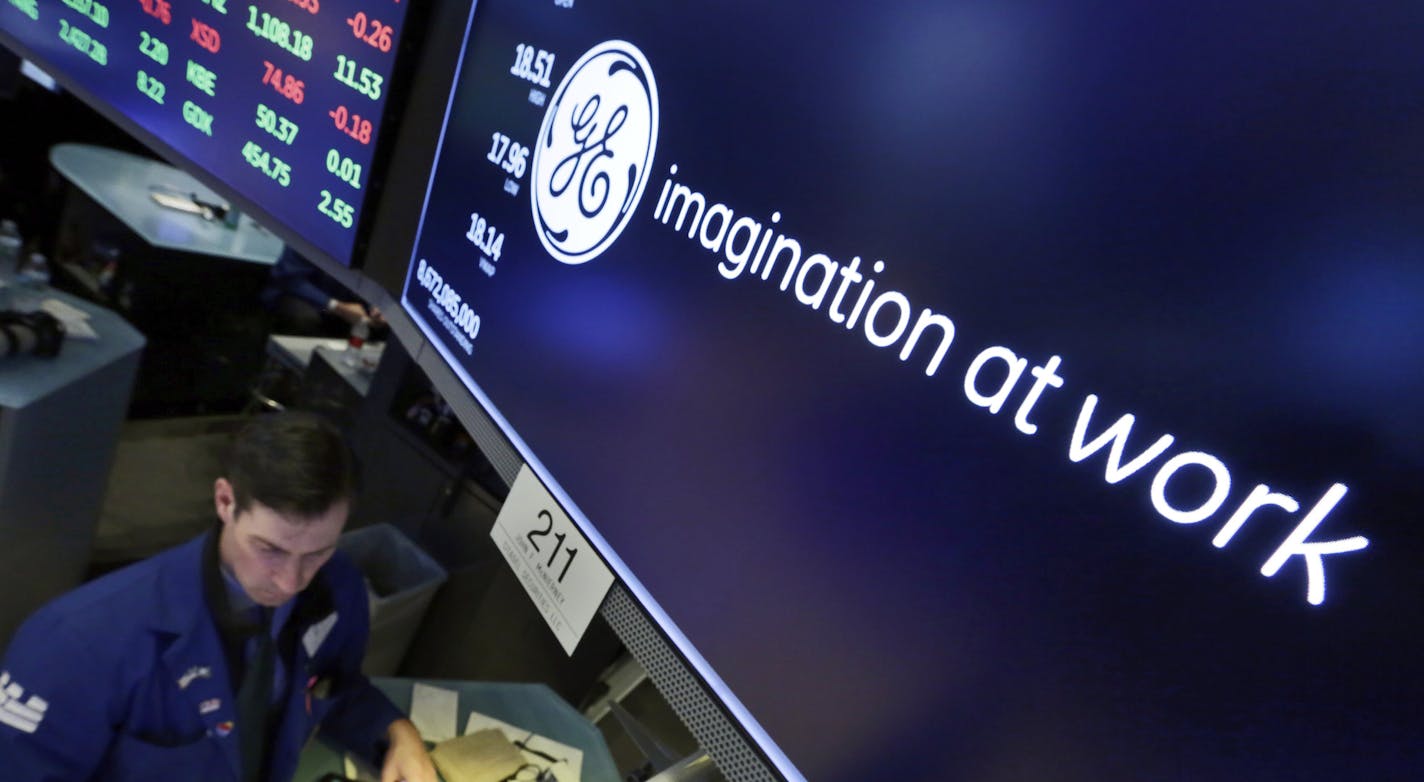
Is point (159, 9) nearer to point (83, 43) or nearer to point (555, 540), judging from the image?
point (83, 43)

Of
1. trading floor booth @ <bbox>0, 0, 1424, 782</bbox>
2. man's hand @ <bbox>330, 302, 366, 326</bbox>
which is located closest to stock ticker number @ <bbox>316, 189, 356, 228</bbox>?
trading floor booth @ <bbox>0, 0, 1424, 782</bbox>

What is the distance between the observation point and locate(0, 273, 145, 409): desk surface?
2.05m

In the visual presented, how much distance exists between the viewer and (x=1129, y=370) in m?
0.61

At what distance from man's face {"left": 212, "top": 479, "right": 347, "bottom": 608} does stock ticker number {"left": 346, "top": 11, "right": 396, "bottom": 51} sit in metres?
0.99

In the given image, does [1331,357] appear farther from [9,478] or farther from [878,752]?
[9,478]

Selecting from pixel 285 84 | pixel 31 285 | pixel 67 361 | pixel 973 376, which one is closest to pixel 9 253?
pixel 31 285

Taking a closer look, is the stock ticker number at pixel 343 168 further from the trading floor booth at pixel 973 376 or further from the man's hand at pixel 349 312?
the man's hand at pixel 349 312

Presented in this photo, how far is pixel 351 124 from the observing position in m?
1.83

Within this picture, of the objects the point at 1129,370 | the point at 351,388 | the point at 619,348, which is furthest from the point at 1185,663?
the point at 351,388

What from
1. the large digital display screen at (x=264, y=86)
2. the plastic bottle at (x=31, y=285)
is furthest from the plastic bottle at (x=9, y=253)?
the large digital display screen at (x=264, y=86)

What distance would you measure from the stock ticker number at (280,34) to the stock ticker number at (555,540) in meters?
1.34

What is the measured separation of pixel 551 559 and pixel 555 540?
29 mm

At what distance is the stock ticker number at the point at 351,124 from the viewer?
1806 mm

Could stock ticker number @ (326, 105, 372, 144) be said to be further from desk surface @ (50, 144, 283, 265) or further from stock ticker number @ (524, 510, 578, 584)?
desk surface @ (50, 144, 283, 265)
